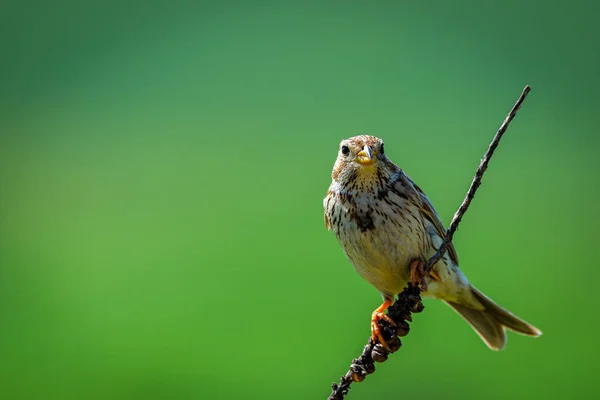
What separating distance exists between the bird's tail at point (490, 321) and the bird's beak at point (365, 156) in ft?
4.62

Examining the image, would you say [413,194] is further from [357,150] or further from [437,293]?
[437,293]

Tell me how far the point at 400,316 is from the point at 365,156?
4.34ft

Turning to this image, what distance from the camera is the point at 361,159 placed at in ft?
12.8

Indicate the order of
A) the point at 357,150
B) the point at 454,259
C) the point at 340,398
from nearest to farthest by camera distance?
1. the point at 340,398
2. the point at 357,150
3. the point at 454,259

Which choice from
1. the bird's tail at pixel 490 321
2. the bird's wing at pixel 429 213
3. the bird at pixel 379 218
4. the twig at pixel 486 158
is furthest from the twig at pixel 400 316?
the bird's tail at pixel 490 321

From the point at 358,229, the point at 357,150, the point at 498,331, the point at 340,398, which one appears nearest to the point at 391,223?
the point at 358,229

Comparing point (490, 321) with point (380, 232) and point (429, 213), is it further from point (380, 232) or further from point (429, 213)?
point (380, 232)

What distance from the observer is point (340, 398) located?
232 cm

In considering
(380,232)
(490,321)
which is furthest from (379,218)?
(490,321)

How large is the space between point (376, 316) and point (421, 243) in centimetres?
51

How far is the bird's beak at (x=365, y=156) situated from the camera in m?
3.87

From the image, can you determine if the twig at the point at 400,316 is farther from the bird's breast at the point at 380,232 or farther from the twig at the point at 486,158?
the bird's breast at the point at 380,232

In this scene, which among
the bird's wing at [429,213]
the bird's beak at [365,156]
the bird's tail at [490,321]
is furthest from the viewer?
the bird's tail at [490,321]

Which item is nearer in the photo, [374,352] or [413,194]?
[374,352]
